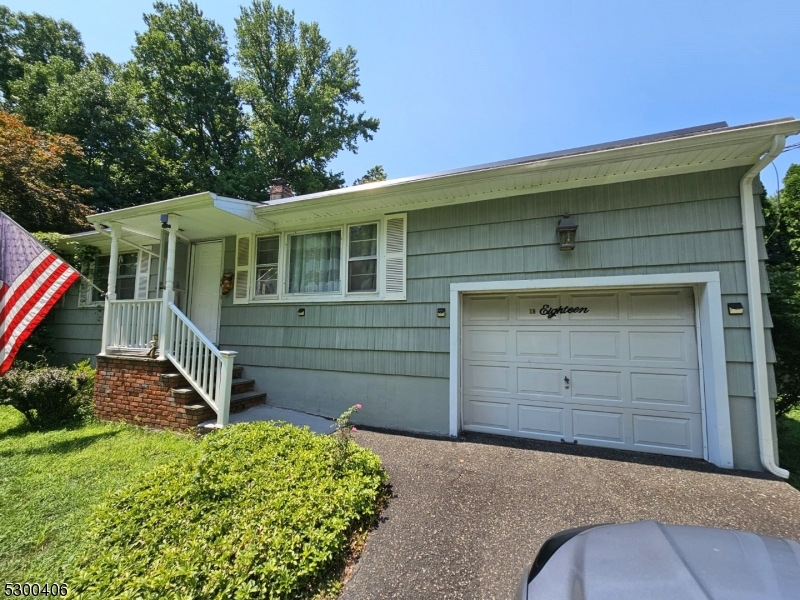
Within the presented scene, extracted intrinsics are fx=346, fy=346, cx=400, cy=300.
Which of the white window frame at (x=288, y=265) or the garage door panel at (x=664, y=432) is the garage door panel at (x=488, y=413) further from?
the white window frame at (x=288, y=265)

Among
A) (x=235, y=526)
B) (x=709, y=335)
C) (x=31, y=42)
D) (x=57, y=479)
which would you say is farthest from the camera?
(x=31, y=42)

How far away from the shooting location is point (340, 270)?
18.4 feet

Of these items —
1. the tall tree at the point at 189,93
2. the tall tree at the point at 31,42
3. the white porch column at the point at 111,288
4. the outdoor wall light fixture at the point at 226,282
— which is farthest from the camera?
the tall tree at the point at 189,93

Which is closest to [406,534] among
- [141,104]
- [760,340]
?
[760,340]

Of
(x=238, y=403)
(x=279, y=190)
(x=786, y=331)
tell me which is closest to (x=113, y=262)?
(x=279, y=190)

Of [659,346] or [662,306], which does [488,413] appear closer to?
[659,346]

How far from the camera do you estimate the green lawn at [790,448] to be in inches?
157

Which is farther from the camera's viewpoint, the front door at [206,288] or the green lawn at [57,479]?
the front door at [206,288]

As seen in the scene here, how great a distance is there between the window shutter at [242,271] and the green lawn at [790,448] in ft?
25.2

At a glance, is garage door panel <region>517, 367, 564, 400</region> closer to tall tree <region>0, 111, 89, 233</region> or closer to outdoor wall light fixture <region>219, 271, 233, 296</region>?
outdoor wall light fixture <region>219, 271, 233, 296</region>

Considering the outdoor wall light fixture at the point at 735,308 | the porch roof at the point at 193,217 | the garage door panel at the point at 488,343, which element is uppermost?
the porch roof at the point at 193,217

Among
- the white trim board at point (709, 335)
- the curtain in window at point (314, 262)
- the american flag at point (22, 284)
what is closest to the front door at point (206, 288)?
the curtain in window at point (314, 262)

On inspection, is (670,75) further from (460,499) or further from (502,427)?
(460,499)

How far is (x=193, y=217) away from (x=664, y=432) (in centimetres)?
727
